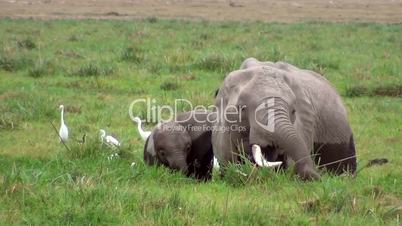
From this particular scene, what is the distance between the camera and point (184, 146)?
7.90 m

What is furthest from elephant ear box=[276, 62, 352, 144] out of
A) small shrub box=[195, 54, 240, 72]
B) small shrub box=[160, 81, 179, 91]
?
small shrub box=[195, 54, 240, 72]

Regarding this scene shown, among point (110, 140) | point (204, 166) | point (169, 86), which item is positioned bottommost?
point (169, 86)

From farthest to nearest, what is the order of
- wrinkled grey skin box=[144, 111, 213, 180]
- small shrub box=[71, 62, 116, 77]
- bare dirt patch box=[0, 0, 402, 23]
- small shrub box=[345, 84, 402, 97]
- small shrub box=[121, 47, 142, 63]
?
bare dirt patch box=[0, 0, 402, 23]
small shrub box=[121, 47, 142, 63]
small shrub box=[71, 62, 116, 77]
small shrub box=[345, 84, 402, 97]
wrinkled grey skin box=[144, 111, 213, 180]

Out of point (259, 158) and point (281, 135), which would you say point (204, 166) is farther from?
point (281, 135)

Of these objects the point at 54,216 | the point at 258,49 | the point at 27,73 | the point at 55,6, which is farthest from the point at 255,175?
the point at 55,6

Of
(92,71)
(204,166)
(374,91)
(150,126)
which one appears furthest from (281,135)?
(92,71)

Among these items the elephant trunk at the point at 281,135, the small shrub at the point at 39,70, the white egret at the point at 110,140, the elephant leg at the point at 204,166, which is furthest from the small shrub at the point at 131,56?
the elephant trunk at the point at 281,135

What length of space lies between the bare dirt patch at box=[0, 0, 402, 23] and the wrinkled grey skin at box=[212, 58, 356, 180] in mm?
27847

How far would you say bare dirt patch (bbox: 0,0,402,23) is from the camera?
36125 mm

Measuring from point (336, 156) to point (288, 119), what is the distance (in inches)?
56.7

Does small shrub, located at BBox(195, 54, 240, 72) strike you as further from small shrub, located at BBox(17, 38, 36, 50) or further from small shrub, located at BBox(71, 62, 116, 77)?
small shrub, located at BBox(17, 38, 36, 50)

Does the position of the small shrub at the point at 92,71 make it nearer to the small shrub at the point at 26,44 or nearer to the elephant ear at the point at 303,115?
the small shrub at the point at 26,44

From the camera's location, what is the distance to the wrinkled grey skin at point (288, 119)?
5844 mm

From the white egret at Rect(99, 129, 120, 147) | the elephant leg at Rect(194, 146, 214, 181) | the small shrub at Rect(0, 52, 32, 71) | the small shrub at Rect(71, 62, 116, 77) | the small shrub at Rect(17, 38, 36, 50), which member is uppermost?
the white egret at Rect(99, 129, 120, 147)
